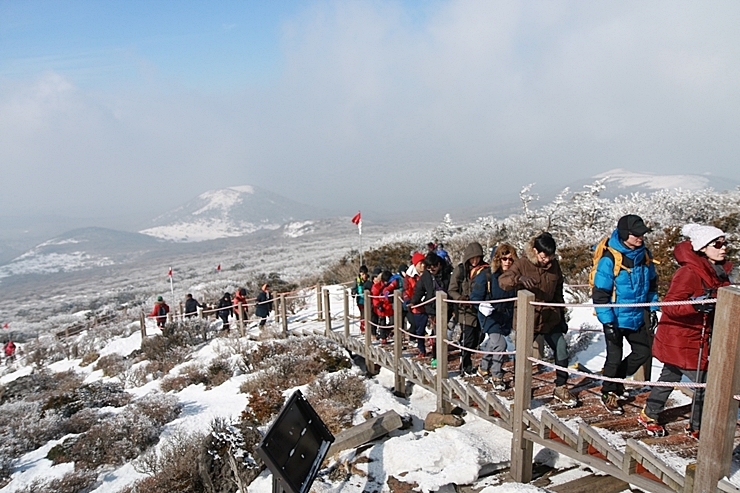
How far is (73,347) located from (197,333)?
6459mm

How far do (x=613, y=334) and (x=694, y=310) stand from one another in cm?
86

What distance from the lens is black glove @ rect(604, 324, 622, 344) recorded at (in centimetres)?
385

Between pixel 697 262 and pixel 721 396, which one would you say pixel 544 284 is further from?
pixel 721 396

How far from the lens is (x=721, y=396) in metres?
2.48

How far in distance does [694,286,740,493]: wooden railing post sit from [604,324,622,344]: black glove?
1.31 meters

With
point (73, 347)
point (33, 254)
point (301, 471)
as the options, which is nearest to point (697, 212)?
point (301, 471)

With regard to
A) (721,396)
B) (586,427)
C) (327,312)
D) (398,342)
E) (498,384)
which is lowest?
(327,312)

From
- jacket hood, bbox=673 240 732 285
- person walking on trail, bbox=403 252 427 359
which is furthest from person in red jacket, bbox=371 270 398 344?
jacket hood, bbox=673 240 732 285

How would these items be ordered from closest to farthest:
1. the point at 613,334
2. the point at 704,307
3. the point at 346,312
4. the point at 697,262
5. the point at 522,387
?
Answer: the point at 704,307 < the point at 697,262 < the point at 613,334 < the point at 522,387 < the point at 346,312

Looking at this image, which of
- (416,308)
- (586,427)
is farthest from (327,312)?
(586,427)

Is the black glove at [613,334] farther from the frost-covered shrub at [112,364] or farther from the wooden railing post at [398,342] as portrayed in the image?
the frost-covered shrub at [112,364]

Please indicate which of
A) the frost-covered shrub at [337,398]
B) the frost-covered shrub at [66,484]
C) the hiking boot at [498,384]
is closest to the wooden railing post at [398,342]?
the frost-covered shrub at [337,398]

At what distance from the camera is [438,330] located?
532cm

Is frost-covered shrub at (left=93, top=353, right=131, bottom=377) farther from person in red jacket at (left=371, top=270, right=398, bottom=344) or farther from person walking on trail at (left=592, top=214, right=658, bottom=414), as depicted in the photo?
person walking on trail at (left=592, top=214, right=658, bottom=414)
